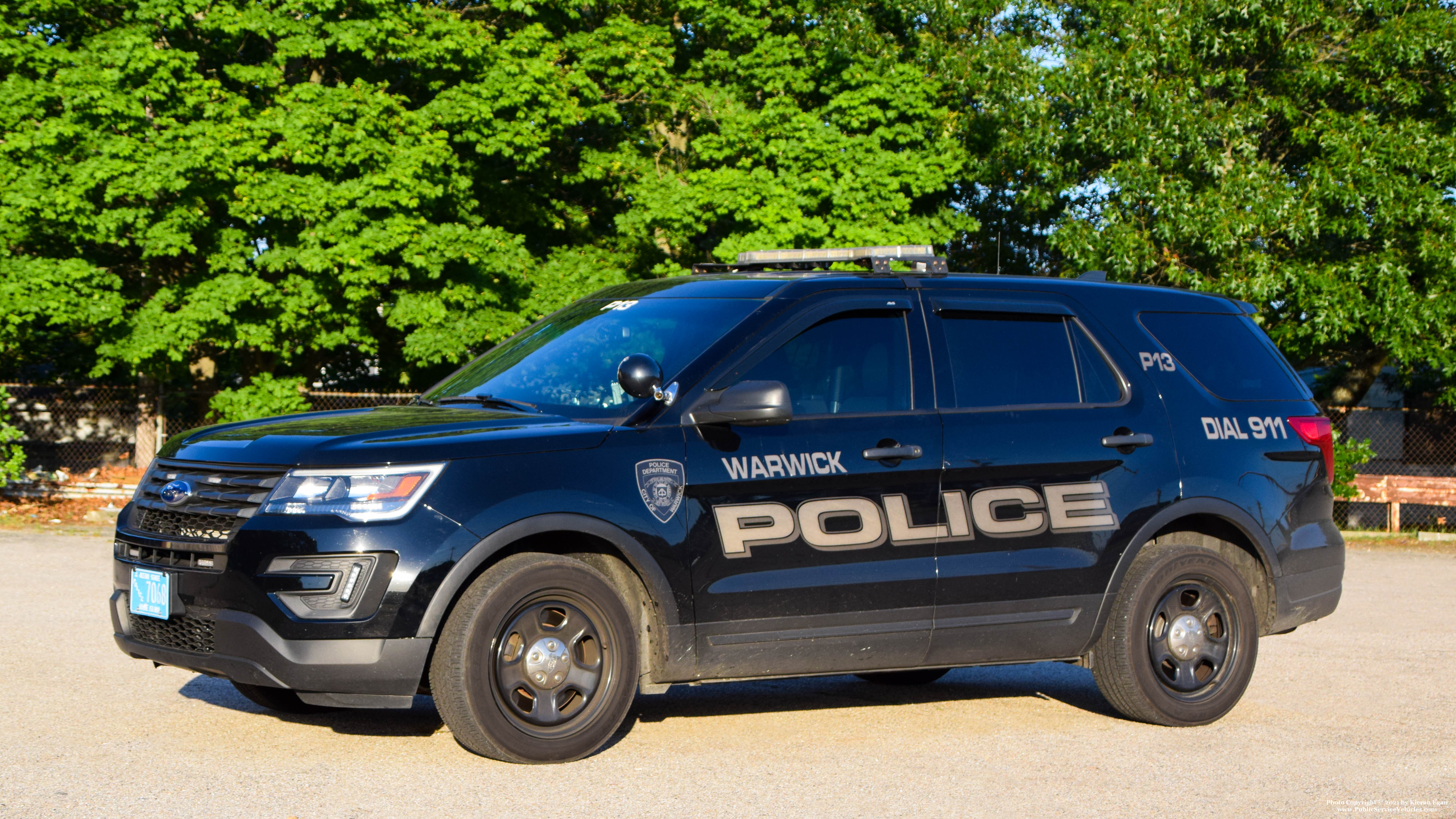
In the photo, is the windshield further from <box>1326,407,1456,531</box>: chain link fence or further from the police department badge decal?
<box>1326,407,1456,531</box>: chain link fence

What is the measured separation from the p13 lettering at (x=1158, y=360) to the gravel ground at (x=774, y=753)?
1713mm

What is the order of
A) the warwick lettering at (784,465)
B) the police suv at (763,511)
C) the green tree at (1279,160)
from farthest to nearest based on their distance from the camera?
the green tree at (1279,160)
the warwick lettering at (784,465)
the police suv at (763,511)

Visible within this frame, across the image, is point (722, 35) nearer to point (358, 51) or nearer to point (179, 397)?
point (358, 51)

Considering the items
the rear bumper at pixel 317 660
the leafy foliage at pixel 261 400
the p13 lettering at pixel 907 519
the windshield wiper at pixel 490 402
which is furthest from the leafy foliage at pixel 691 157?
the rear bumper at pixel 317 660

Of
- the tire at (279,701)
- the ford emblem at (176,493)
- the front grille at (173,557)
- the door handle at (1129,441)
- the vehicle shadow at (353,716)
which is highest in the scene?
the door handle at (1129,441)

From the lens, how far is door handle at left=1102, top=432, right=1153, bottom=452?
21.2ft

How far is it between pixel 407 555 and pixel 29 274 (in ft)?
50.0

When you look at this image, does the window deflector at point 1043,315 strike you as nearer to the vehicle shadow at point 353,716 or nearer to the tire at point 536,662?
the tire at point 536,662

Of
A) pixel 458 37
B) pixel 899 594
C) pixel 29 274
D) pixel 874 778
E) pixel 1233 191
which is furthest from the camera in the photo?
pixel 458 37

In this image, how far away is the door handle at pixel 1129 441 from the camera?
648 cm

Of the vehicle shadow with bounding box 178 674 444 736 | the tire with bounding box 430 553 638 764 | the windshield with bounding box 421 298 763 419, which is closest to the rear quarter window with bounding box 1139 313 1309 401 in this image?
the windshield with bounding box 421 298 763 419

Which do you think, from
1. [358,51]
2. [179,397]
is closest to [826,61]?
[358,51]

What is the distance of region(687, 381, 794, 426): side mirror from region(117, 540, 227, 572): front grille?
186 cm

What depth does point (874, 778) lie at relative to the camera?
5.48m
